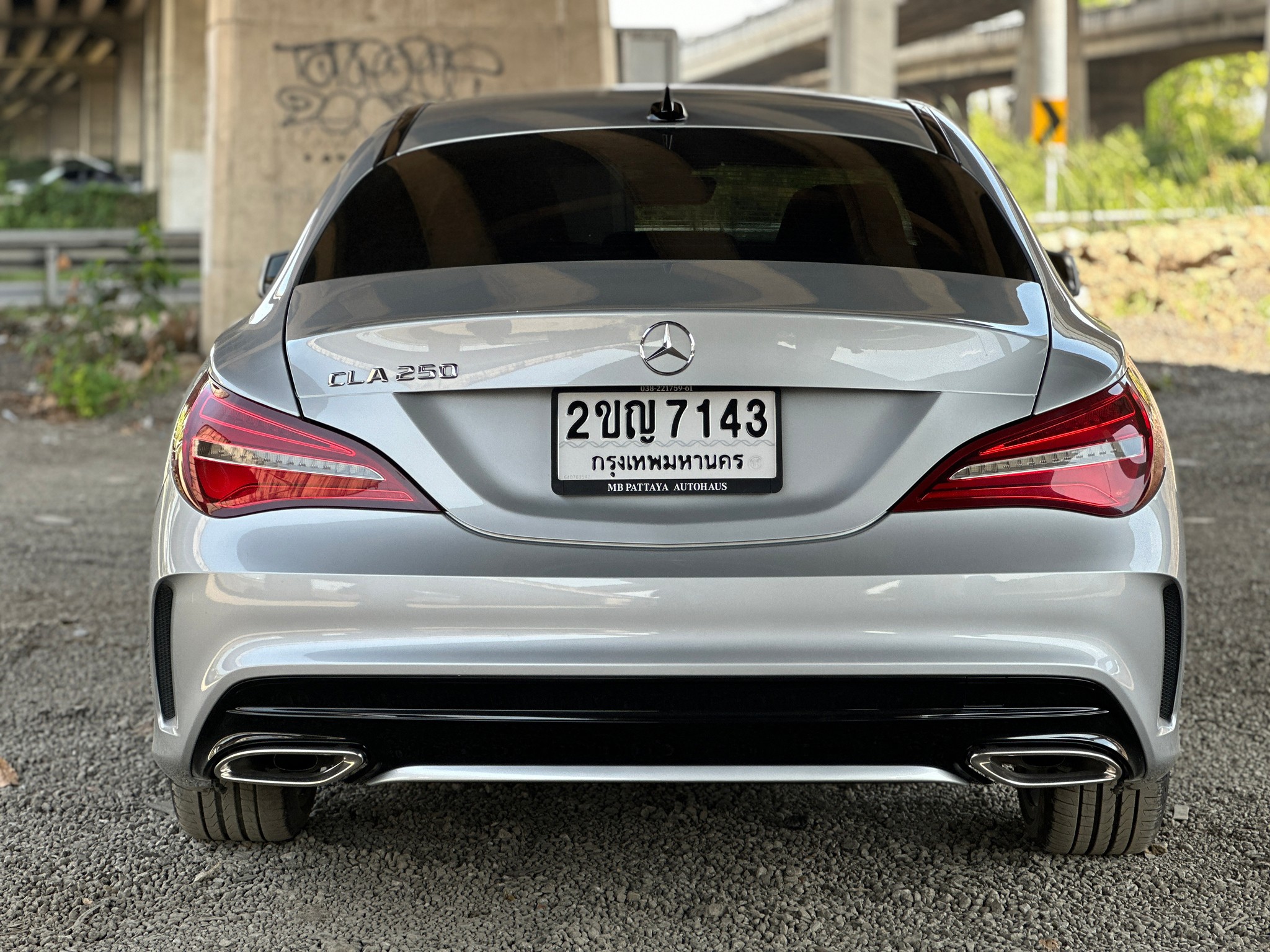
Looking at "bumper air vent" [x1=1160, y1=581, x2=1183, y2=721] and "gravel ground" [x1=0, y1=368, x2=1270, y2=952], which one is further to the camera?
"gravel ground" [x1=0, y1=368, x2=1270, y2=952]

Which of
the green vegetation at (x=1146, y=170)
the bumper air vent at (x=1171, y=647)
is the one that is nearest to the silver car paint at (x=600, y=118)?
the bumper air vent at (x=1171, y=647)

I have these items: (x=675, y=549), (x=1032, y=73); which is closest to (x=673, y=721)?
(x=675, y=549)

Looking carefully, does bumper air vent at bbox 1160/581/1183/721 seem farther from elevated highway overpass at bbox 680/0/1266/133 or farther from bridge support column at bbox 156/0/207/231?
elevated highway overpass at bbox 680/0/1266/133

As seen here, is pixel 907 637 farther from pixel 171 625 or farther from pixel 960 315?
pixel 171 625

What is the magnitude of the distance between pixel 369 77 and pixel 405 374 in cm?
955

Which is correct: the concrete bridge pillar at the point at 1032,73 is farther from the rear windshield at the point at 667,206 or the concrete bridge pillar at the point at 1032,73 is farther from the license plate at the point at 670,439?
the license plate at the point at 670,439

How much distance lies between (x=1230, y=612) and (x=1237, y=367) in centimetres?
715

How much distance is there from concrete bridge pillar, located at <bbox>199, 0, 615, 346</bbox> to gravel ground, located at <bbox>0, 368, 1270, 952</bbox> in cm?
774

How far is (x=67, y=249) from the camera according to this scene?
16.5 m

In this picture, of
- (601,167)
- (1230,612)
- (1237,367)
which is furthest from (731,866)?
(1237,367)

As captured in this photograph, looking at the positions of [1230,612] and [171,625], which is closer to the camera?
[171,625]

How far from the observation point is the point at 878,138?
3.20 m

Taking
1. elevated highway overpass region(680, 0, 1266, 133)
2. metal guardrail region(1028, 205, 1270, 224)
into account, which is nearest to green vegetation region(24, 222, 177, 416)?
metal guardrail region(1028, 205, 1270, 224)

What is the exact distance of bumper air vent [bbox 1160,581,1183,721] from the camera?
2406mm
